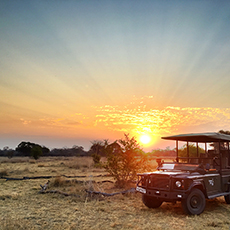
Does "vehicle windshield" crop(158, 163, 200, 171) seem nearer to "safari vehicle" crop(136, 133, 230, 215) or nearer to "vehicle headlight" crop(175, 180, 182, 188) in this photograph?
"safari vehicle" crop(136, 133, 230, 215)

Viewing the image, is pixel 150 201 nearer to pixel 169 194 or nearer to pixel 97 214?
pixel 169 194

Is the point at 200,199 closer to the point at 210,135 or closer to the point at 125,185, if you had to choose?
the point at 210,135

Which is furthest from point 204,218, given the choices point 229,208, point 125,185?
point 125,185

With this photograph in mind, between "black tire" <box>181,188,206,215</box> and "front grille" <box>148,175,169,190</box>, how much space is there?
0.70m

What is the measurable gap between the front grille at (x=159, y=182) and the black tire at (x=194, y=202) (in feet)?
2.30

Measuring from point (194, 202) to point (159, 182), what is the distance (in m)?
1.25

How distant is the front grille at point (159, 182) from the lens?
734 cm

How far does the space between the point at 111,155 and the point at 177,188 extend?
6543 mm

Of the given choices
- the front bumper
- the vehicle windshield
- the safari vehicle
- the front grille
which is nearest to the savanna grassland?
the safari vehicle

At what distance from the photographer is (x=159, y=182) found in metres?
7.52

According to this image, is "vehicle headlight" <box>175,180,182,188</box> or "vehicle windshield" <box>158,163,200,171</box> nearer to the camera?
"vehicle headlight" <box>175,180,182,188</box>

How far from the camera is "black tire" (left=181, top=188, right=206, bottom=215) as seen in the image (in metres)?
7.00

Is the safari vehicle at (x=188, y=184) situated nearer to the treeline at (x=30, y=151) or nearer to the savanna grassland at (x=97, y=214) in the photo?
the savanna grassland at (x=97, y=214)

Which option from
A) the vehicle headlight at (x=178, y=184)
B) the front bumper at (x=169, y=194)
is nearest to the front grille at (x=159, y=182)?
the front bumper at (x=169, y=194)
